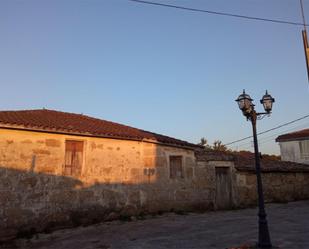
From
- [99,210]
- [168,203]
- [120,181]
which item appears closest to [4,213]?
[99,210]

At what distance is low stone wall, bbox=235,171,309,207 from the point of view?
1672 centimetres

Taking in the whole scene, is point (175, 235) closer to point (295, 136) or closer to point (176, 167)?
point (176, 167)

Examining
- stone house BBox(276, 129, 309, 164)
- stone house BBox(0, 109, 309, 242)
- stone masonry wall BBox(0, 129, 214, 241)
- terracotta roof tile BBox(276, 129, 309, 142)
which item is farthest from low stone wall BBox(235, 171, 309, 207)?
terracotta roof tile BBox(276, 129, 309, 142)

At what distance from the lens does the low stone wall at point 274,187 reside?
16719 millimetres

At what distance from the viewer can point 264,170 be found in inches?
711

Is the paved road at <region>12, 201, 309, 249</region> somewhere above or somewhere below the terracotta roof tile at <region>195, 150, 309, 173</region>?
below

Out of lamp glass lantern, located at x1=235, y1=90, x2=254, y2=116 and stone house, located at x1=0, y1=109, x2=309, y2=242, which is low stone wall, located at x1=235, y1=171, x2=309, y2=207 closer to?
stone house, located at x1=0, y1=109, x2=309, y2=242

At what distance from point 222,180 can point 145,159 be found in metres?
5.01

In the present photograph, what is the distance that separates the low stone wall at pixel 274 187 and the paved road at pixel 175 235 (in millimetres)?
4733

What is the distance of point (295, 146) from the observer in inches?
1123

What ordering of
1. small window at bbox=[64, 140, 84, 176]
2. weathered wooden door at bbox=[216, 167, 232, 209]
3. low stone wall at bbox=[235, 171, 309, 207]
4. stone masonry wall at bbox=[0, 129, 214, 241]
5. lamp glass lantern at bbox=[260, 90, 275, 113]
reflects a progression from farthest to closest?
low stone wall at bbox=[235, 171, 309, 207], weathered wooden door at bbox=[216, 167, 232, 209], small window at bbox=[64, 140, 84, 176], stone masonry wall at bbox=[0, 129, 214, 241], lamp glass lantern at bbox=[260, 90, 275, 113]

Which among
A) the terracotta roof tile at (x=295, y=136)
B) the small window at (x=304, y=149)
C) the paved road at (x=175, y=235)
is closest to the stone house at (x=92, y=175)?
the paved road at (x=175, y=235)

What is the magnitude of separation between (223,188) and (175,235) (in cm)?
754

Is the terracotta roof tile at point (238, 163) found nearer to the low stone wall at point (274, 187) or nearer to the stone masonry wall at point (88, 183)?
the low stone wall at point (274, 187)
